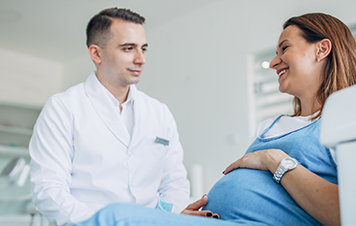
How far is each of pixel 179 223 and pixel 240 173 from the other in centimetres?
40

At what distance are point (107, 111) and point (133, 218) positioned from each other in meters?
1.12

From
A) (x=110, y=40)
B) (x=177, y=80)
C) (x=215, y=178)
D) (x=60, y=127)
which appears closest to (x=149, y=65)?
(x=177, y=80)

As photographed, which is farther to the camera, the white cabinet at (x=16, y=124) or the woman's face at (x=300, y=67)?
the white cabinet at (x=16, y=124)

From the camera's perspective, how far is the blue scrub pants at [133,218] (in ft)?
2.08

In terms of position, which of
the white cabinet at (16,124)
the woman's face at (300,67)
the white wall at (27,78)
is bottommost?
the white cabinet at (16,124)

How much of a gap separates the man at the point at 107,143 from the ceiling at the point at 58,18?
6.88ft

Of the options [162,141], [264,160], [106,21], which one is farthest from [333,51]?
[106,21]

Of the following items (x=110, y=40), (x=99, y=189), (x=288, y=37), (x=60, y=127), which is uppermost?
(x=288, y=37)

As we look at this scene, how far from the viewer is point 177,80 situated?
408 centimetres

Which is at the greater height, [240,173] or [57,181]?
[240,173]

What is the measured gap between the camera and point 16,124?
16.7 feet

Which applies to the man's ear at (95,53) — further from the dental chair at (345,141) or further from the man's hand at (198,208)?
the dental chair at (345,141)

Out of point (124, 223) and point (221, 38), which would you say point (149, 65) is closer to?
point (221, 38)

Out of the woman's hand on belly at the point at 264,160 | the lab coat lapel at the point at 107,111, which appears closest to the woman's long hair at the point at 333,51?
the woman's hand on belly at the point at 264,160
